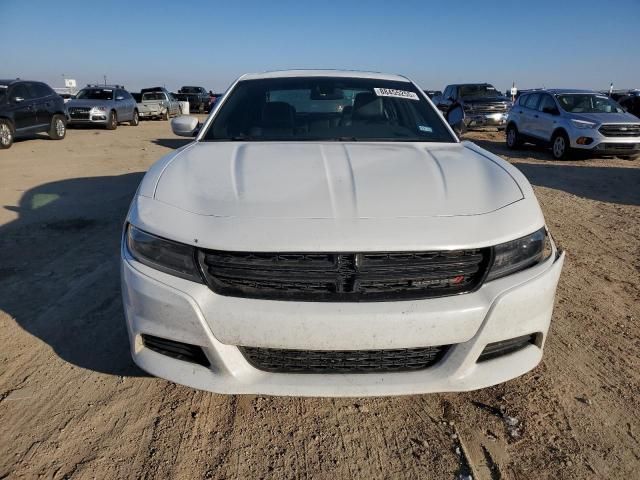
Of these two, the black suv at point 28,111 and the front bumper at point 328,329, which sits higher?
the front bumper at point 328,329

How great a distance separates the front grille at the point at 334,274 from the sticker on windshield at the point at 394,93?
1.88 meters

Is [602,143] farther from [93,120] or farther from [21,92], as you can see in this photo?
[93,120]

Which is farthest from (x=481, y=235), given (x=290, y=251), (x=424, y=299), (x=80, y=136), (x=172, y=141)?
(x=80, y=136)

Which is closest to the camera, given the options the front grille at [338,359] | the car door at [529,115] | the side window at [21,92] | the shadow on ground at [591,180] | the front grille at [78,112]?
the front grille at [338,359]

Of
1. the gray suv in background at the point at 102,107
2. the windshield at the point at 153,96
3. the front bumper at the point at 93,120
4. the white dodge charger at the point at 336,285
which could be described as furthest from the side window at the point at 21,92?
the white dodge charger at the point at 336,285

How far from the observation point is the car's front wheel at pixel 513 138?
13.0m

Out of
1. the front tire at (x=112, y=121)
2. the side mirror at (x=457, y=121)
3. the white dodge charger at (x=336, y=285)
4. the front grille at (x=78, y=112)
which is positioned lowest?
the front tire at (x=112, y=121)

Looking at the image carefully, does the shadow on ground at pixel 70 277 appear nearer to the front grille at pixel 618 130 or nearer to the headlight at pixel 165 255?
the headlight at pixel 165 255

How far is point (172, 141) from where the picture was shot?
46.2 feet

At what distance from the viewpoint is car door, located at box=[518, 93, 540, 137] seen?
12.2 m

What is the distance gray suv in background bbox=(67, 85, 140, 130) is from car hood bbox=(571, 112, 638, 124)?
14952 mm

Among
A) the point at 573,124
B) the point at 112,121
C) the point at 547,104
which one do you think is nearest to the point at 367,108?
the point at 573,124

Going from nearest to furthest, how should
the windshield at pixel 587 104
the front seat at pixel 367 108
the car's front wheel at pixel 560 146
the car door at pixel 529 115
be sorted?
the front seat at pixel 367 108
the car's front wheel at pixel 560 146
the windshield at pixel 587 104
the car door at pixel 529 115

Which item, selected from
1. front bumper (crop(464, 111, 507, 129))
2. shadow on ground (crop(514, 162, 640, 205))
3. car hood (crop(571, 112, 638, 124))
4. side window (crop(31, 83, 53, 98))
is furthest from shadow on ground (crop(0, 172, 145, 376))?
front bumper (crop(464, 111, 507, 129))
